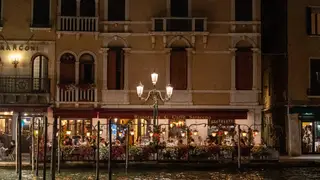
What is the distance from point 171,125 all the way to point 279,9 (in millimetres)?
9317

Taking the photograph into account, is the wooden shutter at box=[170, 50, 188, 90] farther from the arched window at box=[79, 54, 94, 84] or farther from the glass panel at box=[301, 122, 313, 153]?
the glass panel at box=[301, 122, 313, 153]

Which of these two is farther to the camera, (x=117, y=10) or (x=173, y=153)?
(x=117, y=10)

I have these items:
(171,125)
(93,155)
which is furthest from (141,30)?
(93,155)

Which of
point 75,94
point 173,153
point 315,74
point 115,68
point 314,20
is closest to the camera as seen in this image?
point 173,153

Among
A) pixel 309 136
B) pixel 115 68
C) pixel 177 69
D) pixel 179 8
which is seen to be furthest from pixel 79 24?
pixel 309 136

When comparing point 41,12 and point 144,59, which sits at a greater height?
point 41,12

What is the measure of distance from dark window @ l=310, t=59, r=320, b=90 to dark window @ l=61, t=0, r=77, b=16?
41.0 feet

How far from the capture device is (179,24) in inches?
1352

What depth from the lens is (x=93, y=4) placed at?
3484 cm

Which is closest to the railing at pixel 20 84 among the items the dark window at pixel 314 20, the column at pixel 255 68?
the column at pixel 255 68

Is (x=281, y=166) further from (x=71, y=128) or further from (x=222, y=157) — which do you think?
(x=71, y=128)

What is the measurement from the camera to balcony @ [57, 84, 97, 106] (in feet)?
113

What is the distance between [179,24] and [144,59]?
→ 2511 millimetres

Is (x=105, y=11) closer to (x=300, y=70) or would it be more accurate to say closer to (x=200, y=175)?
(x=300, y=70)
